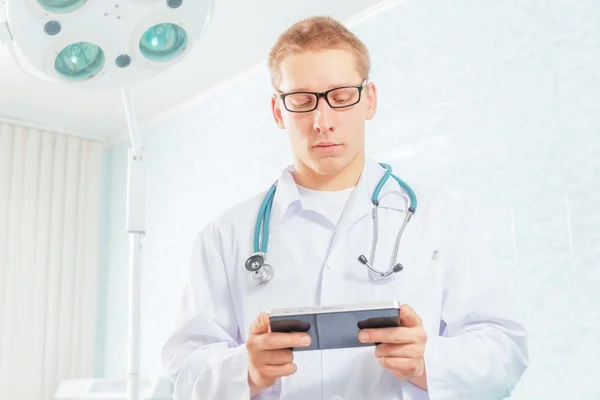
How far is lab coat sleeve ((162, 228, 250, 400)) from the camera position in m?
1.04

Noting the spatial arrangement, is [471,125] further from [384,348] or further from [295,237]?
[384,348]

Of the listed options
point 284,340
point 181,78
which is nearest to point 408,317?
point 284,340

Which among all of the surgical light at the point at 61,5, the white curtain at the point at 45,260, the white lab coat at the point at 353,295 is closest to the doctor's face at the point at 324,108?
the white lab coat at the point at 353,295

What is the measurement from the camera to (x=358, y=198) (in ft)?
3.97

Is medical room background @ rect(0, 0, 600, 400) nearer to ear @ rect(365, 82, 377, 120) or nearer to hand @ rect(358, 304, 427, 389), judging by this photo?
ear @ rect(365, 82, 377, 120)

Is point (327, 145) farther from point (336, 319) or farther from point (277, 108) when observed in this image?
point (336, 319)

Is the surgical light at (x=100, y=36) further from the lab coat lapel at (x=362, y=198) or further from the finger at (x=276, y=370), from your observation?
the finger at (x=276, y=370)

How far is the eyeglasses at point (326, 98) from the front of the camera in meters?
1.14

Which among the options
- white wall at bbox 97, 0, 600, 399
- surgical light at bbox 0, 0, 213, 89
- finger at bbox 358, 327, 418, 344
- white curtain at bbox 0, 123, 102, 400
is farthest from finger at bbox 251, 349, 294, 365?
white curtain at bbox 0, 123, 102, 400

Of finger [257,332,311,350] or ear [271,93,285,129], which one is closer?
finger [257,332,311,350]

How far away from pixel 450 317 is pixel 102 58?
0.97 metres

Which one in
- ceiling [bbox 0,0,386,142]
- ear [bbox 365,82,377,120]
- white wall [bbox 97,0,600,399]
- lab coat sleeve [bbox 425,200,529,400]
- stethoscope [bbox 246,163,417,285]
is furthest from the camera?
ceiling [bbox 0,0,386,142]

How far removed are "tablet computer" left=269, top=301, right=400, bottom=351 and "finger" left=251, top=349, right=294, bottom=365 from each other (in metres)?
0.04

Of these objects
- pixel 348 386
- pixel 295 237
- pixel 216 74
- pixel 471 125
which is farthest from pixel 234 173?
pixel 348 386
